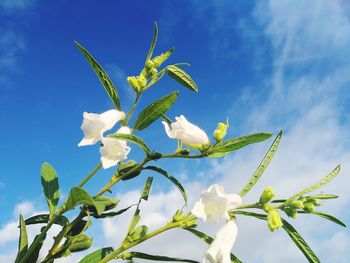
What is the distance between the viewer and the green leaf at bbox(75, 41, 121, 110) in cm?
177

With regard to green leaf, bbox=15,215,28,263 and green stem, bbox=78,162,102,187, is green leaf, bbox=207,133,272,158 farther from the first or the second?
green leaf, bbox=15,215,28,263

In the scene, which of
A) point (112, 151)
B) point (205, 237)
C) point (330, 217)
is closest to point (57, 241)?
point (112, 151)

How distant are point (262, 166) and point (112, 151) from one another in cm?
55

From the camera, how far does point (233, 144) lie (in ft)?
5.33

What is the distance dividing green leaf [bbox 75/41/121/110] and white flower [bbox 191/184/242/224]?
53cm

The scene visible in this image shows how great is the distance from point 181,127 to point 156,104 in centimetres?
12

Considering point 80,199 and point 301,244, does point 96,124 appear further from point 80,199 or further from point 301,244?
point 301,244

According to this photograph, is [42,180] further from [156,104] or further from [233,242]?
[233,242]

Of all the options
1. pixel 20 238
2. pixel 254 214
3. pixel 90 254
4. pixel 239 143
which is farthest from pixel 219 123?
Answer: pixel 20 238

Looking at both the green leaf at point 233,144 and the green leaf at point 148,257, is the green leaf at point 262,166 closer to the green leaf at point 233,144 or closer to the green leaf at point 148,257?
the green leaf at point 233,144

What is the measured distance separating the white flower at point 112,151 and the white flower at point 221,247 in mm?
403

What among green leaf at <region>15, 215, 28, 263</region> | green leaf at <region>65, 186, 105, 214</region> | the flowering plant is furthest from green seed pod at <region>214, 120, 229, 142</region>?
green leaf at <region>15, 215, 28, 263</region>

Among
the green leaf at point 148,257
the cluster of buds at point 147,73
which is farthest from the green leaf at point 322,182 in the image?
the cluster of buds at point 147,73

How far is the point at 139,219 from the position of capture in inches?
67.1
